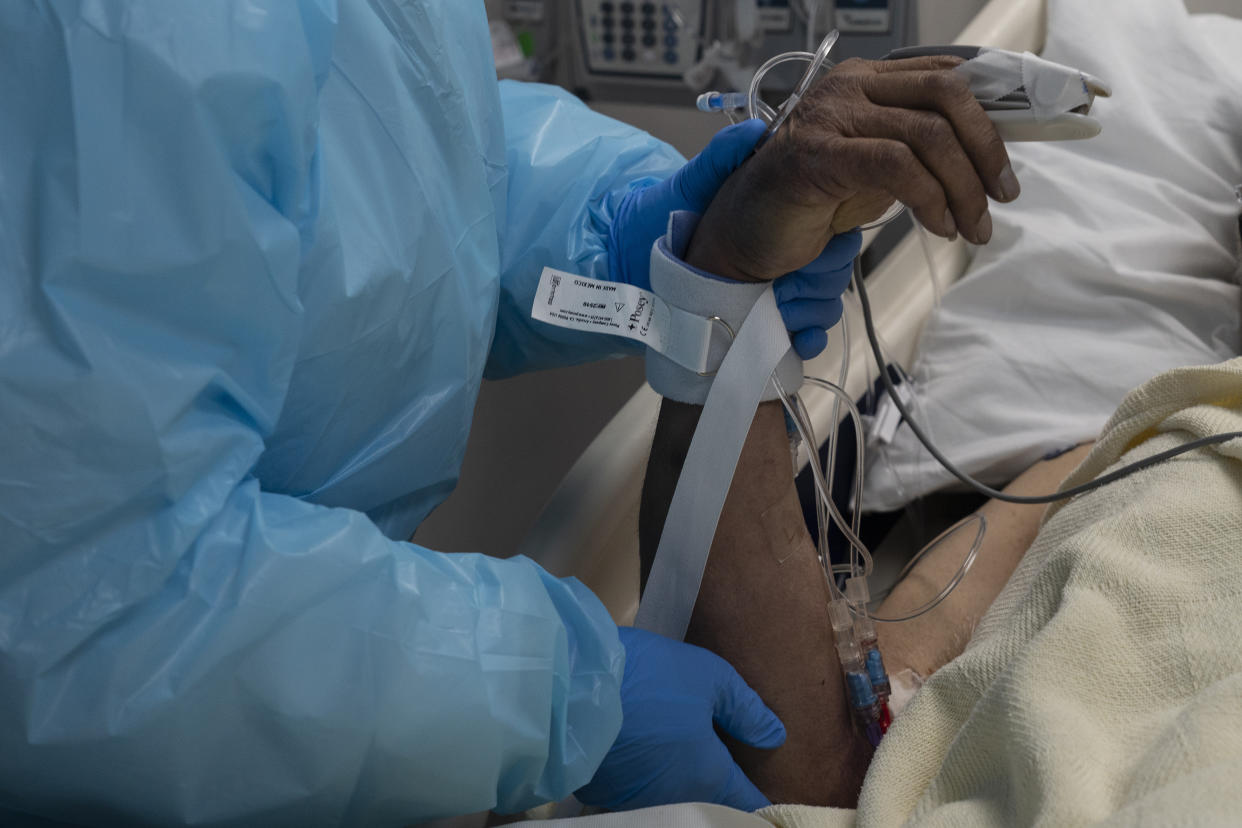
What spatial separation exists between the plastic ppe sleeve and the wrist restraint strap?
0.15 metres

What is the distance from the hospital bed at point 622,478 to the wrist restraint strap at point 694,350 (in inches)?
5.3

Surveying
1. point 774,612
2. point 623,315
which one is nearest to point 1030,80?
point 623,315

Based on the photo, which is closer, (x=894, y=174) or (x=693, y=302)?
(x=894, y=174)

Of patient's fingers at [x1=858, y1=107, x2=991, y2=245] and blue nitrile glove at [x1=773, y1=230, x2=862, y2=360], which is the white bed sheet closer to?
blue nitrile glove at [x1=773, y1=230, x2=862, y2=360]

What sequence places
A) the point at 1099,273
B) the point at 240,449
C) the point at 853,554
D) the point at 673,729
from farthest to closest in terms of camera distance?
the point at 1099,273, the point at 853,554, the point at 673,729, the point at 240,449

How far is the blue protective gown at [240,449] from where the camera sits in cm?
64

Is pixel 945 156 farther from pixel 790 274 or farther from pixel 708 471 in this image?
pixel 708 471

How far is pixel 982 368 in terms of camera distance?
143cm

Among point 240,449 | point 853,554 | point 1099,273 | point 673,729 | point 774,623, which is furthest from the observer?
point 1099,273

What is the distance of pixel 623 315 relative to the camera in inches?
37.9

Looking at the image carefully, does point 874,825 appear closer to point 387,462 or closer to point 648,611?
point 648,611

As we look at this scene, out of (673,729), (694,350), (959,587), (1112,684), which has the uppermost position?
(694,350)

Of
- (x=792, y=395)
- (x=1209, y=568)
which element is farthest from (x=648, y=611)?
(x=1209, y=568)

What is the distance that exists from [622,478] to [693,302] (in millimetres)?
279
